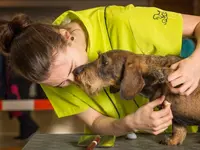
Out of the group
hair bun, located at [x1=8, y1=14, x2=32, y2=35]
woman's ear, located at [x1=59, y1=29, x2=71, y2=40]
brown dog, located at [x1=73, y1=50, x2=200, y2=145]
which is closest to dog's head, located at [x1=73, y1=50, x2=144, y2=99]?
brown dog, located at [x1=73, y1=50, x2=200, y2=145]

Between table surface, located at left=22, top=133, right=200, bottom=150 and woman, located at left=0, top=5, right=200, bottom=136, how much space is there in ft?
0.17

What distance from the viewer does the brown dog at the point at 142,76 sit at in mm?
1219

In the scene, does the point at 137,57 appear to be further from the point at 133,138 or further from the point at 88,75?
the point at 133,138

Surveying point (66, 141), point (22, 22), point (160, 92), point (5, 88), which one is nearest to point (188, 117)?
point (160, 92)

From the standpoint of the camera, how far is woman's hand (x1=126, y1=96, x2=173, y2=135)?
121 cm

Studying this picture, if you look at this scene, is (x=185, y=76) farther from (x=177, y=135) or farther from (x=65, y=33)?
(x=65, y=33)

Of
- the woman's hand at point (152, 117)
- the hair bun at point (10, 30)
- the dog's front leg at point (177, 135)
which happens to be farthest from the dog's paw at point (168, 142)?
the hair bun at point (10, 30)

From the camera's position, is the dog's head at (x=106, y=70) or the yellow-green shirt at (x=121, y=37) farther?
the yellow-green shirt at (x=121, y=37)

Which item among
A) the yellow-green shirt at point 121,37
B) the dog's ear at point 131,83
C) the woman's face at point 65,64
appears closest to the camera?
the dog's ear at point 131,83

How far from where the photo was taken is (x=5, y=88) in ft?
13.0

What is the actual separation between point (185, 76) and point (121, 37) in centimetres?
31

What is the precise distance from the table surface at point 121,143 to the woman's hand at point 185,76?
0.62 feet

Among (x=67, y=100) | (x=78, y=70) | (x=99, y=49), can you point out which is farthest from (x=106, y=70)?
(x=67, y=100)

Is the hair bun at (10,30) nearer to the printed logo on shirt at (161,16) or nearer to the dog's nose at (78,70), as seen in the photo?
the dog's nose at (78,70)
